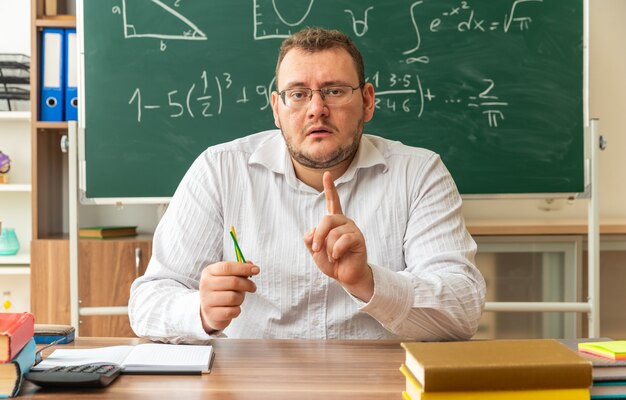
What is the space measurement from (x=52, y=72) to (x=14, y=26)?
1.94 ft

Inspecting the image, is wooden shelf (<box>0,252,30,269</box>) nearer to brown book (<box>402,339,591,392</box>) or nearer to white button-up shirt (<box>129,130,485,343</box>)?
white button-up shirt (<box>129,130,485,343</box>)

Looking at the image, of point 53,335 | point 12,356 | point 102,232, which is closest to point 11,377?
point 12,356

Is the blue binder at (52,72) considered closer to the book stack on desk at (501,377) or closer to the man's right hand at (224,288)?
the man's right hand at (224,288)

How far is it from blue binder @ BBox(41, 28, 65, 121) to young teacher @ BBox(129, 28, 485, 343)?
1278 millimetres

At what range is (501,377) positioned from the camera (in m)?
0.86

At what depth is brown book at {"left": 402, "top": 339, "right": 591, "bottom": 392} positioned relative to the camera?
86 cm

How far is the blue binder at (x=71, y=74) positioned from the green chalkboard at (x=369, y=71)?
0.89 ft

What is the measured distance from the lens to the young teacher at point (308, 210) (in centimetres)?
168

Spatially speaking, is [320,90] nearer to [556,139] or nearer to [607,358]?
[607,358]

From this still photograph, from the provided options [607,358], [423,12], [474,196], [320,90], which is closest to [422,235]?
[320,90]

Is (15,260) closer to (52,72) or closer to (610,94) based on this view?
(52,72)

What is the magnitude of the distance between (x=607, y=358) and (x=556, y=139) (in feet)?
5.43

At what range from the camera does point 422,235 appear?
66.6 inches

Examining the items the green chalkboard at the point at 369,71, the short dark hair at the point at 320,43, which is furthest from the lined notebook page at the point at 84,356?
the green chalkboard at the point at 369,71
